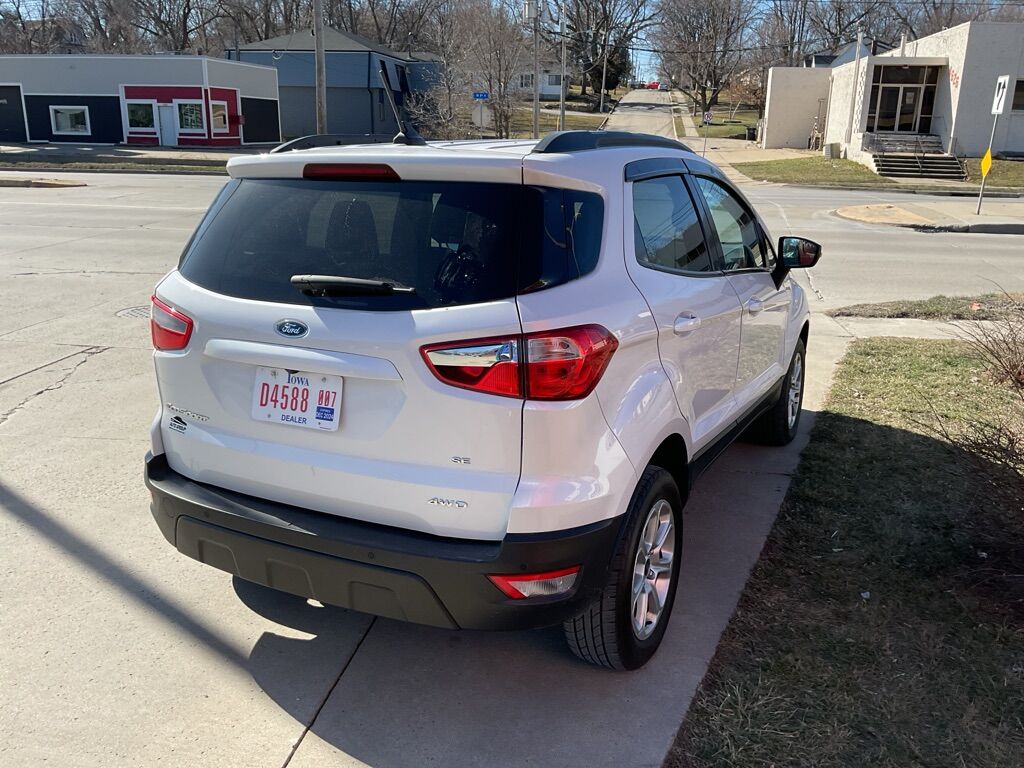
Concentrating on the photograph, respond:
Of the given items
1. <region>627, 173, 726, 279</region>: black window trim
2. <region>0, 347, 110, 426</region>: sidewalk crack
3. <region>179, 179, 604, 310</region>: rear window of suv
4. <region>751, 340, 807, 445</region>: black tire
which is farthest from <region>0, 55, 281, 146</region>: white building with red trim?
<region>179, 179, 604, 310</region>: rear window of suv

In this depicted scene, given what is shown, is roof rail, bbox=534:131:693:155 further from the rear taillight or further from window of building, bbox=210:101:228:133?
window of building, bbox=210:101:228:133

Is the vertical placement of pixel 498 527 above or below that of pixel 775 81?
below

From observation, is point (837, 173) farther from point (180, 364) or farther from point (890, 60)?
point (180, 364)

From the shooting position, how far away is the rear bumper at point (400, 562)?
8.71 feet

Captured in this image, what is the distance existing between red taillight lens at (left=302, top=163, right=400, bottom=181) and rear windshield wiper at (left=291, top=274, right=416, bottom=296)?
373 millimetres

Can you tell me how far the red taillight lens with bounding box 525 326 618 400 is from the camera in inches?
103

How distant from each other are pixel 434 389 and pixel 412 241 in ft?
1.70

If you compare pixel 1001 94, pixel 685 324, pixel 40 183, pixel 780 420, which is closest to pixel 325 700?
pixel 685 324

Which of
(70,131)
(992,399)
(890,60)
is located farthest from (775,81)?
(992,399)

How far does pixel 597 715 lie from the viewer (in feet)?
9.85

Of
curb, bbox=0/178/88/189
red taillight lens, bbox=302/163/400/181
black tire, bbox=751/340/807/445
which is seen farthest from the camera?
curb, bbox=0/178/88/189

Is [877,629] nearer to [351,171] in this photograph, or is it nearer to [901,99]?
Result: [351,171]

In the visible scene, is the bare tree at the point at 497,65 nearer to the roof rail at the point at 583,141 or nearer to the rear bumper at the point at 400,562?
the roof rail at the point at 583,141

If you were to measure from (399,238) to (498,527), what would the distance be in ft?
3.23
